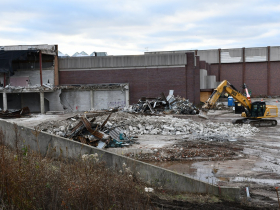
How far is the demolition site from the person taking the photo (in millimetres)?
10586

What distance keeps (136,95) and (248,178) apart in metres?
29.2

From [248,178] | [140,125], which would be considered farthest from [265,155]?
[140,125]

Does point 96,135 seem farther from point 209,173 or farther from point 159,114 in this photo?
point 159,114

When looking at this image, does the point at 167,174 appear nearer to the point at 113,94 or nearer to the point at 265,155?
the point at 265,155

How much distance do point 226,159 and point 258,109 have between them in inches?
449

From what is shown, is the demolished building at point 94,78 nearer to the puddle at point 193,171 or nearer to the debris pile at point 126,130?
the debris pile at point 126,130

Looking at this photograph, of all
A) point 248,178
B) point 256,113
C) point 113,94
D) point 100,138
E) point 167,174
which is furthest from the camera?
point 113,94

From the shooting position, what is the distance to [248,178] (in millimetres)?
10930

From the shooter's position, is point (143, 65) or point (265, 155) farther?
point (143, 65)

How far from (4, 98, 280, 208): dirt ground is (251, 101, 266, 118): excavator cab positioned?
3898 millimetres

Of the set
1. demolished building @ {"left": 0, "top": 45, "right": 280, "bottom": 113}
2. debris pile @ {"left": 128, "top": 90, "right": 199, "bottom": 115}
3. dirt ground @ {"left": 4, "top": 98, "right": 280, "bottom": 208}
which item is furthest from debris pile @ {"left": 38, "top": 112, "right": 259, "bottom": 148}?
demolished building @ {"left": 0, "top": 45, "right": 280, "bottom": 113}

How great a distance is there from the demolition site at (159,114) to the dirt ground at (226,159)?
42mm

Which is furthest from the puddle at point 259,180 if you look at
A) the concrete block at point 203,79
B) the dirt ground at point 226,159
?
the concrete block at point 203,79

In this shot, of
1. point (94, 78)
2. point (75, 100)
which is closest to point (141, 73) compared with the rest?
point (94, 78)
